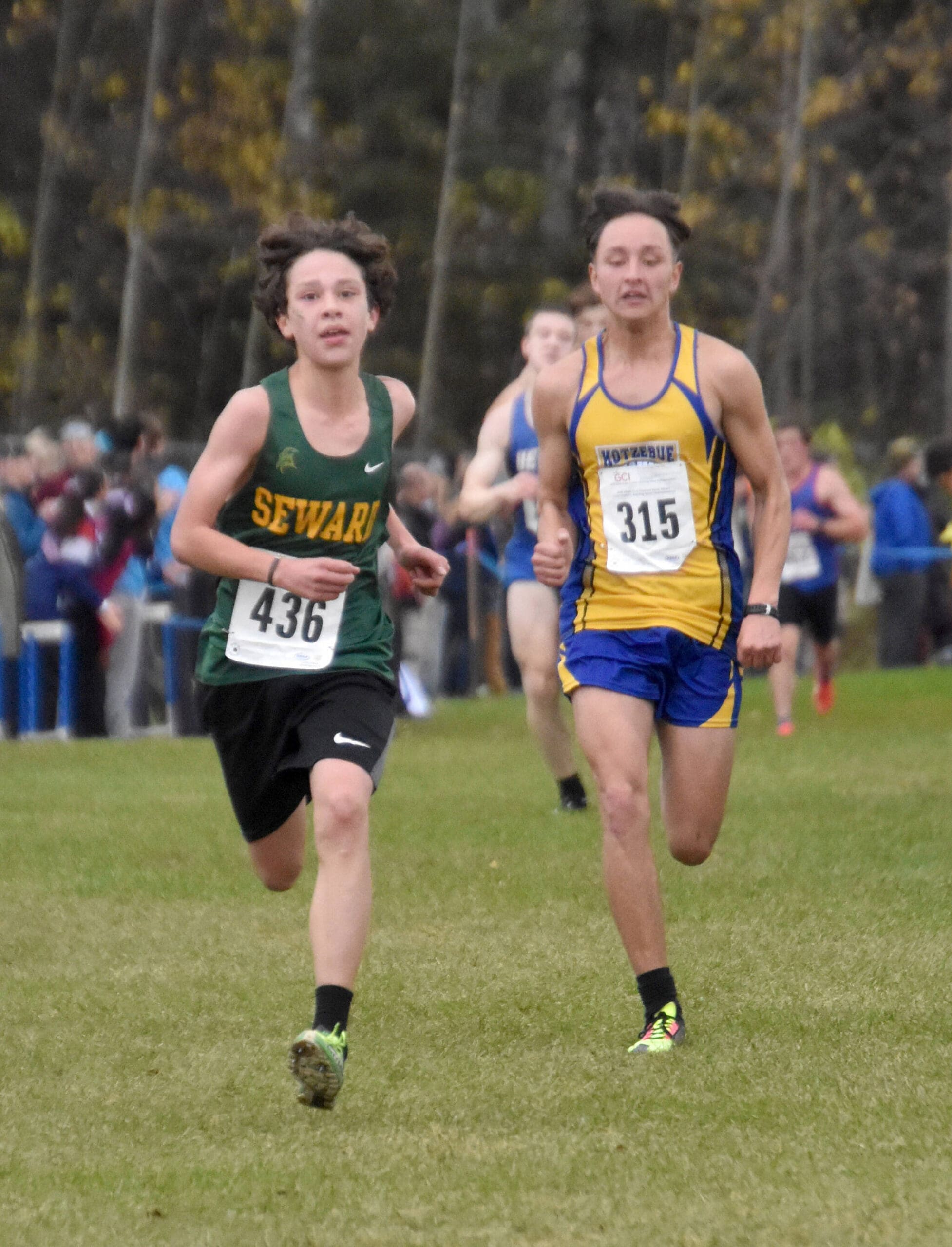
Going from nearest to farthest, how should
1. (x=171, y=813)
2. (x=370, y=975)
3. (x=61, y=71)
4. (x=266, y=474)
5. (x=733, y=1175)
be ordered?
(x=733, y=1175), (x=266, y=474), (x=370, y=975), (x=171, y=813), (x=61, y=71)

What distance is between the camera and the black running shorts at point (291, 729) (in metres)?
5.75

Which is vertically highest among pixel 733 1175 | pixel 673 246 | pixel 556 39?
pixel 556 39

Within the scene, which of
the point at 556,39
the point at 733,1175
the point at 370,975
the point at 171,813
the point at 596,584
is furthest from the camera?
the point at 556,39

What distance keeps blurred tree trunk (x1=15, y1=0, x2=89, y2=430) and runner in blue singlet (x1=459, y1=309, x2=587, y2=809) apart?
63.5ft

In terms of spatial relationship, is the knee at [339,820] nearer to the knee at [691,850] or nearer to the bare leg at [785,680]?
the knee at [691,850]

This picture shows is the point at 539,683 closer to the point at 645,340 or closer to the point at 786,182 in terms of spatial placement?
the point at 645,340

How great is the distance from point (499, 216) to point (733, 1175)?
3008cm

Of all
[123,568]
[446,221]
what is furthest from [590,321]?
[446,221]

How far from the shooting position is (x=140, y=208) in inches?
1054

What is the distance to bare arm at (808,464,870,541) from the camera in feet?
48.3

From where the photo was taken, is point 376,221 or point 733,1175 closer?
point 733,1175

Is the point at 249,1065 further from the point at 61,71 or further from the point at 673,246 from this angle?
the point at 61,71

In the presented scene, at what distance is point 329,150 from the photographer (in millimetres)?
30375

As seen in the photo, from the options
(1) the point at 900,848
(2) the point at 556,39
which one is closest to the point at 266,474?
(1) the point at 900,848
